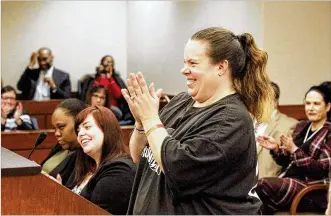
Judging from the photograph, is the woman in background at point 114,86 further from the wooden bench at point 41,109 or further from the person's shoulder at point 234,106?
the person's shoulder at point 234,106

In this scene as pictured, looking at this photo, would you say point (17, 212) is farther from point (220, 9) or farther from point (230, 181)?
point (220, 9)

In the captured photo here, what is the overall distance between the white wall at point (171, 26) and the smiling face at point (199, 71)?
3.25m

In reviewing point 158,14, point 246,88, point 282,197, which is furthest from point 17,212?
point 158,14

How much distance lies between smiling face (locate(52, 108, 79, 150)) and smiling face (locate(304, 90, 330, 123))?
174 cm

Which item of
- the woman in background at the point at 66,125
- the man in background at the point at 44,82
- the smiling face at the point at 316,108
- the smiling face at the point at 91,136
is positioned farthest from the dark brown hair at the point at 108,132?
the man in background at the point at 44,82

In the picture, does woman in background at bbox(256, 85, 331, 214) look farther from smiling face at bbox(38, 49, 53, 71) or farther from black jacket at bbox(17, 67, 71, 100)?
smiling face at bbox(38, 49, 53, 71)

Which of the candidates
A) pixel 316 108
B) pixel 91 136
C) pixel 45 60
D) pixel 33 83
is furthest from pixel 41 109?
pixel 91 136

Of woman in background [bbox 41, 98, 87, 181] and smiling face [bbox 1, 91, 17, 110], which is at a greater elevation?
woman in background [bbox 41, 98, 87, 181]

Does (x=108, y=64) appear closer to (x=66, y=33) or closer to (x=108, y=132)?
(x=66, y=33)

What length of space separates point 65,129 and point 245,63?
1.57 m

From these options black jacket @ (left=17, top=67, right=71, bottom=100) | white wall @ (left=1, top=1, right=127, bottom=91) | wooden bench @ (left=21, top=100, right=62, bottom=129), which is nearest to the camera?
wooden bench @ (left=21, top=100, right=62, bottom=129)

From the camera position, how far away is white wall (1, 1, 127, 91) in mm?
9234

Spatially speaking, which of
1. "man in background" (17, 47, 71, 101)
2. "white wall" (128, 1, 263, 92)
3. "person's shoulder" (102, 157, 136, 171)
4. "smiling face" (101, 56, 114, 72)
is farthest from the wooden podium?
"smiling face" (101, 56, 114, 72)

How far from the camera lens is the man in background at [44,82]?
7.87 metres
